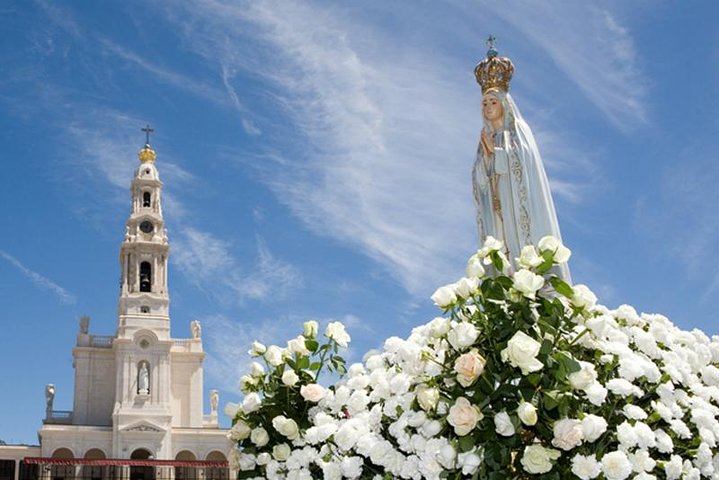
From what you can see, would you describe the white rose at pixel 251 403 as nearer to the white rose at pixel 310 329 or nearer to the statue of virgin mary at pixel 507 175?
the white rose at pixel 310 329

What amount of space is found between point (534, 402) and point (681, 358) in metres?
1.91

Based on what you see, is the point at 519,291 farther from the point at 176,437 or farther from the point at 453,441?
the point at 176,437

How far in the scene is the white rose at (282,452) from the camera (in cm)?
904

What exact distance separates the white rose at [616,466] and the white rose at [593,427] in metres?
0.16

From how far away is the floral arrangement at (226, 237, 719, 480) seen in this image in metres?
6.91

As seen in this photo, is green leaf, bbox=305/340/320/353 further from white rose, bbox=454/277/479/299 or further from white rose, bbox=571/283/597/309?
white rose, bbox=571/283/597/309

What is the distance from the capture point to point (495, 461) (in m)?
6.97

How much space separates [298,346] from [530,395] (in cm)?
312

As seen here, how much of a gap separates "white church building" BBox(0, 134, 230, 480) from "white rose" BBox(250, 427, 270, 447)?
154 ft

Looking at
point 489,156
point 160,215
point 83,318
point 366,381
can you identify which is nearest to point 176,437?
point 83,318

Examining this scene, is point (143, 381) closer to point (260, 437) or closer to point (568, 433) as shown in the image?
point (260, 437)

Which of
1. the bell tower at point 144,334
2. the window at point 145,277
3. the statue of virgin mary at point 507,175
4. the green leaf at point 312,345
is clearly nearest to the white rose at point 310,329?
the green leaf at point 312,345

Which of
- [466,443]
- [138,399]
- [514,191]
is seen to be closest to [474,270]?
[466,443]

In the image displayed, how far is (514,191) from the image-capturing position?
1633 cm
